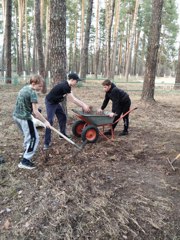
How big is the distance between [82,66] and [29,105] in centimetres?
1304

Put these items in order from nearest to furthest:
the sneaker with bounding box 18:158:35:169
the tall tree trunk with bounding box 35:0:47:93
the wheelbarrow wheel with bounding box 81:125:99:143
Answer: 1. the sneaker with bounding box 18:158:35:169
2. the wheelbarrow wheel with bounding box 81:125:99:143
3. the tall tree trunk with bounding box 35:0:47:93

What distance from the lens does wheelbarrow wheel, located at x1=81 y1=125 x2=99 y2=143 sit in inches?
203

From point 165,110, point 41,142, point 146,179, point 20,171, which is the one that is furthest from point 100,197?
point 165,110

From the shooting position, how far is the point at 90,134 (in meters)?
5.25

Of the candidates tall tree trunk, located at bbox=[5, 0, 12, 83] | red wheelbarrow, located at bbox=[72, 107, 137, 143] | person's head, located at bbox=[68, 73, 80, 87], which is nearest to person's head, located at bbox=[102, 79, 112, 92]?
red wheelbarrow, located at bbox=[72, 107, 137, 143]

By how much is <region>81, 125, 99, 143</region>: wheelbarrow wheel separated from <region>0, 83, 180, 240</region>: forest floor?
0.17 m

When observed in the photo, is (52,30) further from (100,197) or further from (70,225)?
(70,225)

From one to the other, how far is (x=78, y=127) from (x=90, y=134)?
1.63 feet

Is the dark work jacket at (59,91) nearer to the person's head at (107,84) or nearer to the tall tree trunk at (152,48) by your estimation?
the person's head at (107,84)

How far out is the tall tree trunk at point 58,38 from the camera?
5.78 m

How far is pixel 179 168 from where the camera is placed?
167 inches

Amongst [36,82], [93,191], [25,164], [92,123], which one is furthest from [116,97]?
[93,191]

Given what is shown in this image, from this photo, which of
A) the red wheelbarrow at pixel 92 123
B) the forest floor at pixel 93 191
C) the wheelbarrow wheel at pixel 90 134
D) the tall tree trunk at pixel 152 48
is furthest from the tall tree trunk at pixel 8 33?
the wheelbarrow wheel at pixel 90 134

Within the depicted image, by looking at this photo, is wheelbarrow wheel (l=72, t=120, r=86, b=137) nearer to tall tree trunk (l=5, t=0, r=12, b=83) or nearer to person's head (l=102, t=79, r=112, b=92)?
person's head (l=102, t=79, r=112, b=92)
